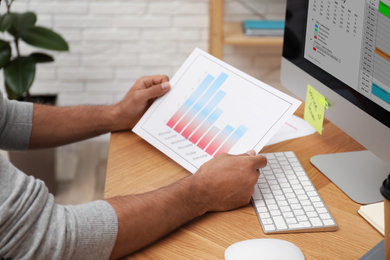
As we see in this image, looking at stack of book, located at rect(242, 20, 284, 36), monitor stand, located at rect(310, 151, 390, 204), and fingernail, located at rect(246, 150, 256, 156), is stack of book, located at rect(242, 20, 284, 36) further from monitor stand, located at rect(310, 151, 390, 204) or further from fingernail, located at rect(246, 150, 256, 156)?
fingernail, located at rect(246, 150, 256, 156)

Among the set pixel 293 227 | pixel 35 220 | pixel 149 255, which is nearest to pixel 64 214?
pixel 35 220

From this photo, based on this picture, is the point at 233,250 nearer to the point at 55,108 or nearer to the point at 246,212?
the point at 246,212

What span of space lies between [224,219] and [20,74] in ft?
4.15

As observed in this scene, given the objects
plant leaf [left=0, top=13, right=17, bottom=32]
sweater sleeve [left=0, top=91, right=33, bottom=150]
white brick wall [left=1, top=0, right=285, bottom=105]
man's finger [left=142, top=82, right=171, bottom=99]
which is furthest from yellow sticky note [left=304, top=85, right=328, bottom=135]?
white brick wall [left=1, top=0, right=285, bottom=105]

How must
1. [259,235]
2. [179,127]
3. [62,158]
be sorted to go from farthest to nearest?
[62,158] < [179,127] < [259,235]

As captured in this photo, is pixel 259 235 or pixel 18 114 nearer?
pixel 259 235

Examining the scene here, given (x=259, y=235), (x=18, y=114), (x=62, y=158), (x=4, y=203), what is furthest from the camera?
(x=62, y=158)

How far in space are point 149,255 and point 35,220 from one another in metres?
0.19

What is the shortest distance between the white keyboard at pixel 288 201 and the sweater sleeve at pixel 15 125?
592mm

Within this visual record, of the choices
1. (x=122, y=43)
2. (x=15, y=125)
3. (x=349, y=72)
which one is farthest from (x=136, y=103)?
(x=122, y=43)

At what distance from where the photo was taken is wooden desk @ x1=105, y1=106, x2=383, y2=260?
83 centimetres

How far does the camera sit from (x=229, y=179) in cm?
94

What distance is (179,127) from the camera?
1102 millimetres

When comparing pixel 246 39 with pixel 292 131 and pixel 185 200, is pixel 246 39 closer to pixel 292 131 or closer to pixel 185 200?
pixel 292 131
